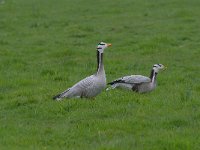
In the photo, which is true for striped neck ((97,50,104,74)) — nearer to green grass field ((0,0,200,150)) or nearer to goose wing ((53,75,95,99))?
goose wing ((53,75,95,99))

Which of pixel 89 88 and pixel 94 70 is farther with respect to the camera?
pixel 94 70

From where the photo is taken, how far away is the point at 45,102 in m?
14.4

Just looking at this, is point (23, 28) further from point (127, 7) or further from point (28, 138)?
Answer: point (28, 138)

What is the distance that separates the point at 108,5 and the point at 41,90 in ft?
75.2

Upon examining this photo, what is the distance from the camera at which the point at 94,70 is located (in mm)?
19844

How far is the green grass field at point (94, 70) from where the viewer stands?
1159 centimetres

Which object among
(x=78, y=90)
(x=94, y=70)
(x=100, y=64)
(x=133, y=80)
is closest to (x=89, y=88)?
(x=78, y=90)

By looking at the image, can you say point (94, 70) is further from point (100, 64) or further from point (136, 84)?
point (100, 64)

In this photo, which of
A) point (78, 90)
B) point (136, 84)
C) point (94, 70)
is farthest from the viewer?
point (94, 70)

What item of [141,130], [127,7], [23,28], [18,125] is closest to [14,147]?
[18,125]

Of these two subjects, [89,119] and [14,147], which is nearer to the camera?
[14,147]

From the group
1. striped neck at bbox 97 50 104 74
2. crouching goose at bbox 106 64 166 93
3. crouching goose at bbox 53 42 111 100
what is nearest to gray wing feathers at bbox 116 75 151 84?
crouching goose at bbox 106 64 166 93

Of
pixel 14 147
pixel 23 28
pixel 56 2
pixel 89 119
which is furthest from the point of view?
pixel 56 2

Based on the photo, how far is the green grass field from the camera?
456 inches
